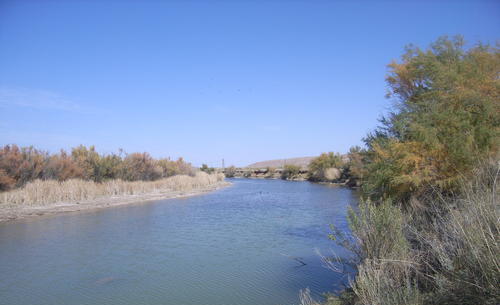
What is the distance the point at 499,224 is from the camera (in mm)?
4363

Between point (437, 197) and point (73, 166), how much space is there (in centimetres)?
2496

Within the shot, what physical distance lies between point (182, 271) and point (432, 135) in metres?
8.76

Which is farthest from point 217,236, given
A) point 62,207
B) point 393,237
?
point 62,207

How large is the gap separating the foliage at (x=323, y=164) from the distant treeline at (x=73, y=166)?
29287 millimetres

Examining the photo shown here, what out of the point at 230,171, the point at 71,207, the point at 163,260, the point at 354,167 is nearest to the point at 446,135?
the point at 163,260

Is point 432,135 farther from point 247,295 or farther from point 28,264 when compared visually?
point 28,264

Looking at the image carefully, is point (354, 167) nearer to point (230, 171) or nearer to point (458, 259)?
point (458, 259)

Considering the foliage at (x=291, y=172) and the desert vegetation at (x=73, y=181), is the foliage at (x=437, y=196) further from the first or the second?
the foliage at (x=291, y=172)

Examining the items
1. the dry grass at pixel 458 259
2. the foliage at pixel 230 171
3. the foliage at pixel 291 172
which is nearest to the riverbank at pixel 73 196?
the dry grass at pixel 458 259

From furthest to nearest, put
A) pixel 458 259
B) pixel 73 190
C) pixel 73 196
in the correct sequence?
pixel 73 190, pixel 73 196, pixel 458 259

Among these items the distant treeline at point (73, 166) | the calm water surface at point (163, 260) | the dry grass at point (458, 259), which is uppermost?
the distant treeline at point (73, 166)

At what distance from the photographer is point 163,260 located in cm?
1227

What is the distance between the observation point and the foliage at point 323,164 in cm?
6116

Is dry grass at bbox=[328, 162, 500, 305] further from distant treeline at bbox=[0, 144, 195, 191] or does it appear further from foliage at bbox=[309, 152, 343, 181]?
foliage at bbox=[309, 152, 343, 181]
